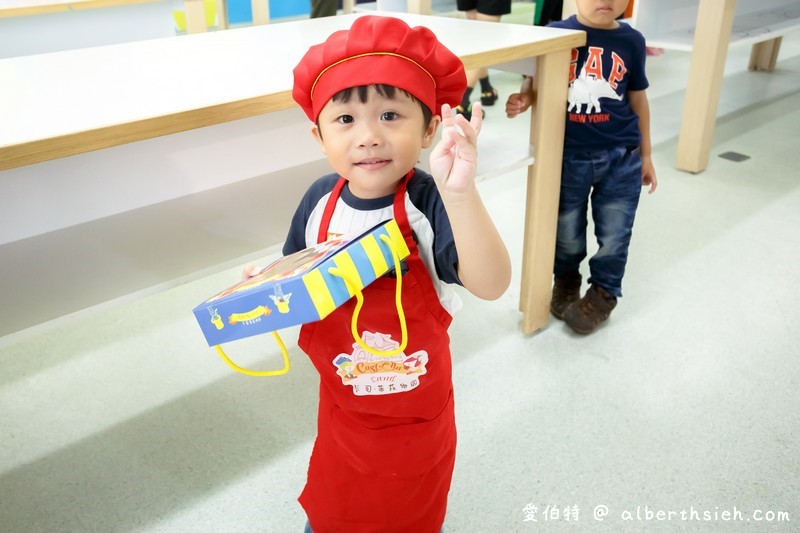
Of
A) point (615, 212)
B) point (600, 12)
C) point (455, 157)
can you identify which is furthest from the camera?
point (615, 212)

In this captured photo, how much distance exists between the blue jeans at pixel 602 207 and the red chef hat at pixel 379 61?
2.64ft

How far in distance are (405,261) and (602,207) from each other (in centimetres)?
88

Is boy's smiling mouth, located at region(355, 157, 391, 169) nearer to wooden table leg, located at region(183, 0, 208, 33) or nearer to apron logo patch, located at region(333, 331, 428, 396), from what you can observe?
apron logo patch, located at region(333, 331, 428, 396)

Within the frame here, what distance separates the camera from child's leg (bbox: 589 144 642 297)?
1459 millimetres

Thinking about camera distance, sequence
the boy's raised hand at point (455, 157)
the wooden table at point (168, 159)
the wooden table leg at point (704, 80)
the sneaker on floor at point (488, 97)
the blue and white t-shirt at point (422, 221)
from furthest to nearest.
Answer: the sneaker on floor at point (488, 97), the wooden table leg at point (704, 80), the wooden table at point (168, 159), the blue and white t-shirt at point (422, 221), the boy's raised hand at point (455, 157)

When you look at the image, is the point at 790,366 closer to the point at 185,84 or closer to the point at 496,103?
the point at 185,84

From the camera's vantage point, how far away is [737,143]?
2656 mm

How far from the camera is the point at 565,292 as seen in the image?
5.38 feet

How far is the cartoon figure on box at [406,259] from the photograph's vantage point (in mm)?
690

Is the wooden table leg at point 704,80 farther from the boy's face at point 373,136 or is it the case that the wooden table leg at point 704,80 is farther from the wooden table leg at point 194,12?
the boy's face at point 373,136

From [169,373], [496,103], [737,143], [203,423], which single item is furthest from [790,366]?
[496,103]

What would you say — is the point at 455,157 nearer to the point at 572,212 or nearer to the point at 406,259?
the point at 406,259

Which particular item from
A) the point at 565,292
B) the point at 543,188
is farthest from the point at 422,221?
the point at 565,292

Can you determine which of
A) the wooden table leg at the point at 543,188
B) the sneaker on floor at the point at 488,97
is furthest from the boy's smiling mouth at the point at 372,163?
the sneaker on floor at the point at 488,97
